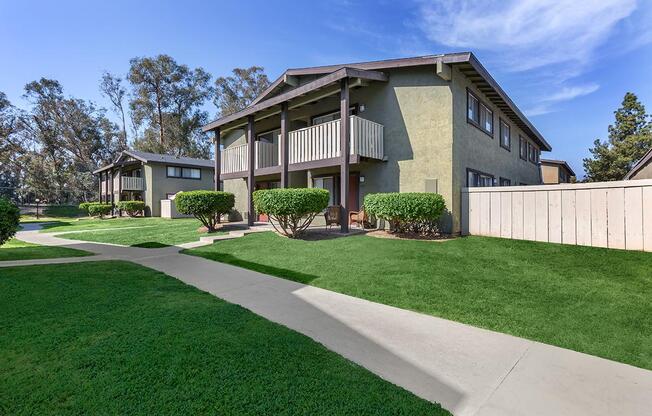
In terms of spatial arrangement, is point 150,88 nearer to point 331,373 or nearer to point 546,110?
point 546,110

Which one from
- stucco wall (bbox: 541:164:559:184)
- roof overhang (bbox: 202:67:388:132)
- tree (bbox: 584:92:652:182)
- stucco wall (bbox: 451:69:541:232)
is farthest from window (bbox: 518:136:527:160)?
tree (bbox: 584:92:652:182)

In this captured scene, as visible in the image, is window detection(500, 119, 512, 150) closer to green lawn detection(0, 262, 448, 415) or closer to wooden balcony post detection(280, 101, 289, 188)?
wooden balcony post detection(280, 101, 289, 188)

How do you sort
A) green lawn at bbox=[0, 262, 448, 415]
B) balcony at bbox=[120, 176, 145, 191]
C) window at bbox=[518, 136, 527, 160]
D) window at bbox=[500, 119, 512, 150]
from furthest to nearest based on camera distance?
balcony at bbox=[120, 176, 145, 191] < window at bbox=[518, 136, 527, 160] < window at bbox=[500, 119, 512, 150] < green lawn at bbox=[0, 262, 448, 415]

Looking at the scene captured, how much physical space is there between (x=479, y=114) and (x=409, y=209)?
6.22 m

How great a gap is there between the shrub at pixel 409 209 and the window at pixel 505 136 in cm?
767

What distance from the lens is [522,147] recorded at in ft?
60.9

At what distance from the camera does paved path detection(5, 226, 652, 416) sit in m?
2.55

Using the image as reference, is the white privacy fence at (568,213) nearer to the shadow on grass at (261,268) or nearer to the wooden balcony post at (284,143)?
the shadow on grass at (261,268)

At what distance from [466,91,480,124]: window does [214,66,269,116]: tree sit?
37.0m

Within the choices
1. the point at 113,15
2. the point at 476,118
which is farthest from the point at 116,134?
the point at 476,118

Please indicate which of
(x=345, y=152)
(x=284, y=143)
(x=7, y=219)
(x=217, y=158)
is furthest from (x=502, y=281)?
(x=217, y=158)

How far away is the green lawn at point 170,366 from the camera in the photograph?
7.84 feet

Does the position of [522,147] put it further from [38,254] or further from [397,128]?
[38,254]

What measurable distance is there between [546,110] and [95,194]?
206 ft
